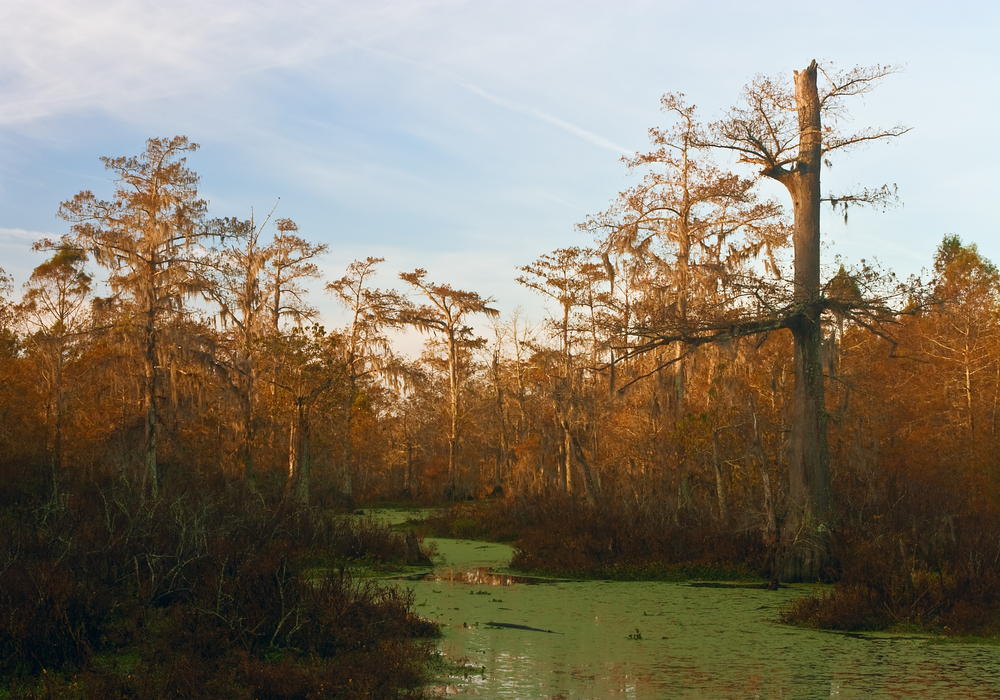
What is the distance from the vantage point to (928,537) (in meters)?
14.0

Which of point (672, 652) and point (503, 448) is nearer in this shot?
point (672, 652)

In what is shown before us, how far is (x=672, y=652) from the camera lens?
8.68m

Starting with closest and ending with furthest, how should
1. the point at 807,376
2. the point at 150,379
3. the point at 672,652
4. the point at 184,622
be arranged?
the point at 184,622, the point at 672,652, the point at 807,376, the point at 150,379

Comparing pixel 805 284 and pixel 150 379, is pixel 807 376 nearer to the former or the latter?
pixel 805 284

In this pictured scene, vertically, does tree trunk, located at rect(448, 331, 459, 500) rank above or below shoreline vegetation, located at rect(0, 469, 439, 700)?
above

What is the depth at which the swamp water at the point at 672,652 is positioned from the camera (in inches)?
281

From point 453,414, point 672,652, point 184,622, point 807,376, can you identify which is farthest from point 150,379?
point 453,414

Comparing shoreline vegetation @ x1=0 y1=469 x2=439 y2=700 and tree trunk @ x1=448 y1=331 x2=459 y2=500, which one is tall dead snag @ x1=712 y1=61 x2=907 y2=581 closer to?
shoreline vegetation @ x1=0 y1=469 x2=439 y2=700

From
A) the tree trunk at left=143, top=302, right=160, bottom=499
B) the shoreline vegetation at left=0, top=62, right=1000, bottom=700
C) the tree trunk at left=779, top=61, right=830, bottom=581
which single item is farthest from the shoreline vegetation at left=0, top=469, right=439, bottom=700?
the tree trunk at left=143, top=302, right=160, bottom=499

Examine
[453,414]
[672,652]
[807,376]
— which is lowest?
[672,652]

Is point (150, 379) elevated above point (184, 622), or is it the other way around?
point (150, 379)

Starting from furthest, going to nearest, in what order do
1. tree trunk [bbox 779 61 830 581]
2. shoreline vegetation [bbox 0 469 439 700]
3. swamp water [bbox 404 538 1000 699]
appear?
tree trunk [bbox 779 61 830 581]
swamp water [bbox 404 538 1000 699]
shoreline vegetation [bbox 0 469 439 700]

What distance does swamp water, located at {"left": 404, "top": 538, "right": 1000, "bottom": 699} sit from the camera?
714cm

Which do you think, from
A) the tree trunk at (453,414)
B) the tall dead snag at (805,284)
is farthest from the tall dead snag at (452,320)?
the tall dead snag at (805,284)
